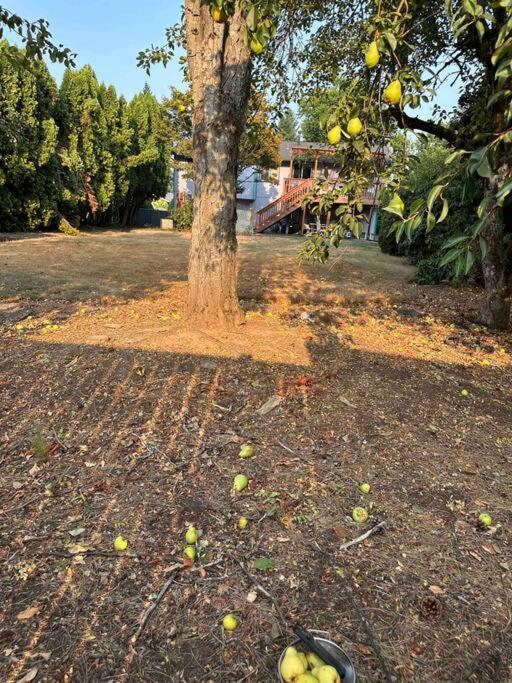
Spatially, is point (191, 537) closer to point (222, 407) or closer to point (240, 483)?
point (240, 483)

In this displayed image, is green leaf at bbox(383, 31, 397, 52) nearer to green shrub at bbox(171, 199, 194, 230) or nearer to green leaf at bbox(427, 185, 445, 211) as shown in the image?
green leaf at bbox(427, 185, 445, 211)

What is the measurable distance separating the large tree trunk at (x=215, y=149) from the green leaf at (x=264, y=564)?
3047 millimetres

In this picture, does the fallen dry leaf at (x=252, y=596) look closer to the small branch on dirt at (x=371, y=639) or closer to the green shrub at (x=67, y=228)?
the small branch on dirt at (x=371, y=639)

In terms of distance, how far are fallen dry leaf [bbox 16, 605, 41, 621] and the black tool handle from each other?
1.05m

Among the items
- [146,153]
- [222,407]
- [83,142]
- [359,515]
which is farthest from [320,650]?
[146,153]

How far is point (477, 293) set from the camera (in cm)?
897

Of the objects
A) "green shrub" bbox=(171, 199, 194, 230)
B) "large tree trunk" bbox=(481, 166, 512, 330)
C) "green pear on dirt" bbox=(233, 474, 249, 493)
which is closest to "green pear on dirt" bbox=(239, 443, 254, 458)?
"green pear on dirt" bbox=(233, 474, 249, 493)

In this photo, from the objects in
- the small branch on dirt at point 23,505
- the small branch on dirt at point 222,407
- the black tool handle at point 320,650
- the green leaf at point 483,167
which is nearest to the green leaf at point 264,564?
the black tool handle at point 320,650

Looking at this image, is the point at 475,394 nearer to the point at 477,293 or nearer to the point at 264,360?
the point at 264,360

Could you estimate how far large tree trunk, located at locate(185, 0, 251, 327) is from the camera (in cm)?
418

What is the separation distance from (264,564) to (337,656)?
1.75ft

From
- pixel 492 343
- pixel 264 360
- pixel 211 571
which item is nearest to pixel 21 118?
pixel 264 360

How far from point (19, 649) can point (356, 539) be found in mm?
1488

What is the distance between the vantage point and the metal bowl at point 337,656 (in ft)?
4.71
